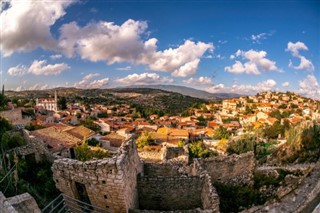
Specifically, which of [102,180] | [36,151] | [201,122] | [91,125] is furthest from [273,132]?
[102,180]

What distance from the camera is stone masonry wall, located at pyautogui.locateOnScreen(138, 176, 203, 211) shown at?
7.64m

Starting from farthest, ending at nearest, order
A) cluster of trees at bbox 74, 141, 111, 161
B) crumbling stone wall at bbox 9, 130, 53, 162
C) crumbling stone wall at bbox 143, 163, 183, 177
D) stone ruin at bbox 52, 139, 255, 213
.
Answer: cluster of trees at bbox 74, 141, 111, 161
crumbling stone wall at bbox 9, 130, 53, 162
crumbling stone wall at bbox 143, 163, 183, 177
stone ruin at bbox 52, 139, 255, 213

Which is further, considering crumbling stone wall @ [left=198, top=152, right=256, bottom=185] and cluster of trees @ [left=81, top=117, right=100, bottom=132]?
cluster of trees @ [left=81, top=117, right=100, bottom=132]

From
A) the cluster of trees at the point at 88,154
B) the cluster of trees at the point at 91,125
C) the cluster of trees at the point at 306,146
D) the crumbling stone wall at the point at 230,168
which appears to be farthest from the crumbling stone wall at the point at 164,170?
the cluster of trees at the point at 91,125

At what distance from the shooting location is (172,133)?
1751 inches

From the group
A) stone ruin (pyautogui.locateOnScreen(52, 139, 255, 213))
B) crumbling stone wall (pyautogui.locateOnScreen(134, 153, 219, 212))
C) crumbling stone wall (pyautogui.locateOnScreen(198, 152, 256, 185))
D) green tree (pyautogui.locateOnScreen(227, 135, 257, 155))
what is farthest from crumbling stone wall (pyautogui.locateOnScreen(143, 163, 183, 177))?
green tree (pyautogui.locateOnScreen(227, 135, 257, 155))

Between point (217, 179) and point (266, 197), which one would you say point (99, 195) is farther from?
point (266, 197)

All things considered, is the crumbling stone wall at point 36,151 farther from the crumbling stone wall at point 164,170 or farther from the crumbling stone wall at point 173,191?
the crumbling stone wall at point 173,191

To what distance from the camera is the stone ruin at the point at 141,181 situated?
578 cm

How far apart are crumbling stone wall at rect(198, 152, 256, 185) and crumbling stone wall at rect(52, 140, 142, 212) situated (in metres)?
4.17

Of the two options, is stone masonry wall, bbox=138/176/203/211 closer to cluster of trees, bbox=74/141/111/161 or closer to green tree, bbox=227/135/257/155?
cluster of trees, bbox=74/141/111/161

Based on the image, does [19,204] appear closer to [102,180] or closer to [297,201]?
[102,180]

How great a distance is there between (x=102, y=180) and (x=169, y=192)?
2.60 m

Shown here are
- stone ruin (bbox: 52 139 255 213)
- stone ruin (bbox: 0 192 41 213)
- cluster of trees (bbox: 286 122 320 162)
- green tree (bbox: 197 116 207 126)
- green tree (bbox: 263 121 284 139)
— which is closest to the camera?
stone ruin (bbox: 0 192 41 213)
